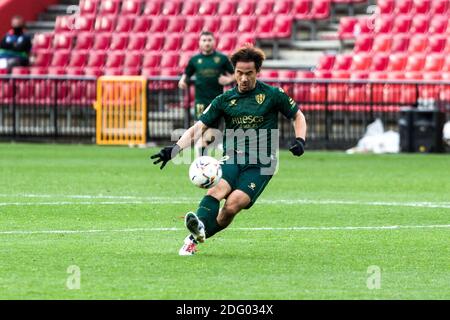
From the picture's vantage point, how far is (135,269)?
11477mm

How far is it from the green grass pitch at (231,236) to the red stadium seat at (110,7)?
43.5 feet

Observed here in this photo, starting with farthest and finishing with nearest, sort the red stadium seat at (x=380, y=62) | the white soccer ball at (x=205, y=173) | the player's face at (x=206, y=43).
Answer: the red stadium seat at (x=380, y=62) → the player's face at (x=206, y=43) → the white soccer ball at (x=205, y=173)

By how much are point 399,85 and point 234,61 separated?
55.9 ft

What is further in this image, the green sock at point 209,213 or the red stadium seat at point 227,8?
the red stadium seat at point 227,8

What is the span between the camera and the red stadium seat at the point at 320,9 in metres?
34.1

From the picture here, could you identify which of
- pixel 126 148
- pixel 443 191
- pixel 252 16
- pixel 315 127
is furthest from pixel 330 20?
pixel 443 191

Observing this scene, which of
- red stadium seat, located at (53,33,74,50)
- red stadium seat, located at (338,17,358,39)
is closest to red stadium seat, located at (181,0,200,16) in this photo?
red stadium seat, located at (53,33,74,50)

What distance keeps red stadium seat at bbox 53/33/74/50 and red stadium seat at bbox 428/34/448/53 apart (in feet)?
33.3

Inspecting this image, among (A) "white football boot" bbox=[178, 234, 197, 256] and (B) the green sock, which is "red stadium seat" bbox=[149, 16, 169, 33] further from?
(A) "white football boot" bbox=[178, 234, 197, 256]

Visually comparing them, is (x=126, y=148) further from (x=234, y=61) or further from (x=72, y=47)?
(x=234, y=61)

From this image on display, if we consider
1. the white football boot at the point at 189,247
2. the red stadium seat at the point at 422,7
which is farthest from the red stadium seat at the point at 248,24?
the white football boot at the point at 189,247

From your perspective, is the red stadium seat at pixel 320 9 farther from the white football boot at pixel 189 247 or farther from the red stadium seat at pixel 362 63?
the white football boot at pixel 189 247

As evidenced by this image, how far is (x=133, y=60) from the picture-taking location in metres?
35.5

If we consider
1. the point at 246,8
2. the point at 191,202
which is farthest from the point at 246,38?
the point at 191,202
